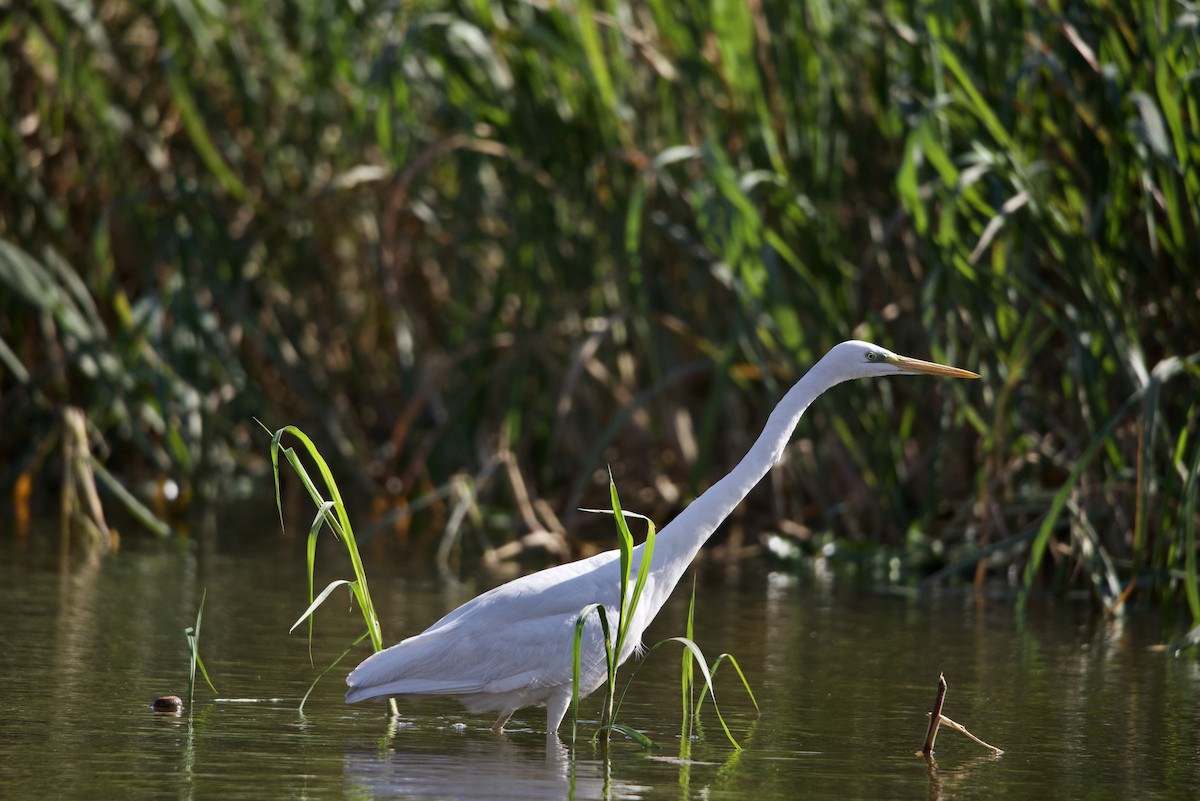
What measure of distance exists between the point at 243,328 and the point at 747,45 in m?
3.84

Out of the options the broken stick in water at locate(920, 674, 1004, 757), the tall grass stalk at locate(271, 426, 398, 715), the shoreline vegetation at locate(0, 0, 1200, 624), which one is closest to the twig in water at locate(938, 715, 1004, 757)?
the broken stick in water at locate(920, 674, 1004, 757)

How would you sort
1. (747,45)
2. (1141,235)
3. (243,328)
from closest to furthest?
(1141,235) < (747,45) < (243,328)

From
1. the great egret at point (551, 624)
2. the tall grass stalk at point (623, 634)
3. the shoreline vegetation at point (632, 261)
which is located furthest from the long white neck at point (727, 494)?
the shoreline vegetation at point (632, 261)

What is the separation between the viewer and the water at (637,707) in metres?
4.30

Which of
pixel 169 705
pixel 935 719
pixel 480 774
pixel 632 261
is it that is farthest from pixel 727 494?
pixel 632 261

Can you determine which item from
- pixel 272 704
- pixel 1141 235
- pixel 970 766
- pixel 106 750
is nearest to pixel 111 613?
pixel 272 704

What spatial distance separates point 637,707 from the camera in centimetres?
549

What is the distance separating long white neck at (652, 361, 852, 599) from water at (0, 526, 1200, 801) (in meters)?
0.51

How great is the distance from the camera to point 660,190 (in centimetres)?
926

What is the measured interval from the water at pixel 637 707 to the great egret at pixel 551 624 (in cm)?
16

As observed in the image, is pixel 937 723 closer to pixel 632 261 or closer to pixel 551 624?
pixel 551 624

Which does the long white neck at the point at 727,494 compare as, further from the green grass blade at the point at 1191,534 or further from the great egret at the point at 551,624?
the green grass blade at the point at 1191,534

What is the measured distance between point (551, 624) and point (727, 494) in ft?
2.28

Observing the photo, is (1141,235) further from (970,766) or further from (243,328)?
(243,328)
